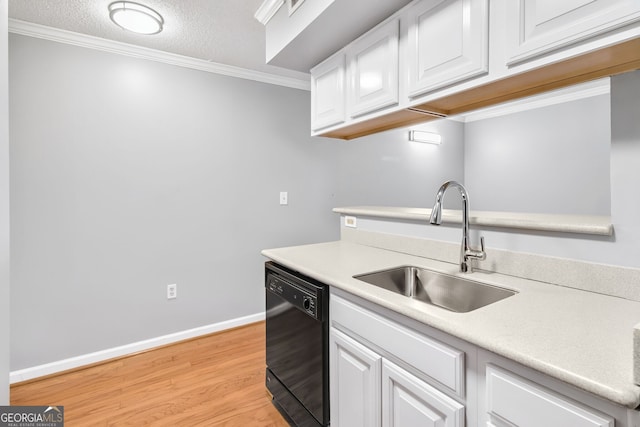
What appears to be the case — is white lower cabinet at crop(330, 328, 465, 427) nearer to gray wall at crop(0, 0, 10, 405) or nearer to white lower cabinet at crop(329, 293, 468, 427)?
white lower cabinet at crop(329, 293, 468, 427)

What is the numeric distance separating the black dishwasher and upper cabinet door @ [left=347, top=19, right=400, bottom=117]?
3.06 ft

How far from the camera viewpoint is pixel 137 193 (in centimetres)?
243

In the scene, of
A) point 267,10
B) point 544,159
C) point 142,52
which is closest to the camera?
point 267,10

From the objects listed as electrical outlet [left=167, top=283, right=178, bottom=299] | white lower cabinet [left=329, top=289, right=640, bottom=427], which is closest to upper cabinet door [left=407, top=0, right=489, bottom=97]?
white lower cabinet [left=329, top=289, right=640, bottom=427]

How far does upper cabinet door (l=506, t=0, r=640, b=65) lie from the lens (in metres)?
0.81

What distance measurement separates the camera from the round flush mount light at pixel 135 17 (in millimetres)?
1840

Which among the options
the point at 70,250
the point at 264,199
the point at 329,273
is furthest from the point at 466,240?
the point at 70,250

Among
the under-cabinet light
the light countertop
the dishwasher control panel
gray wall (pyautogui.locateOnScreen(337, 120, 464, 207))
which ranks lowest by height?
the dishwasher control panel

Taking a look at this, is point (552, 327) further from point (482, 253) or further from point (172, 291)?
point (172, 291)

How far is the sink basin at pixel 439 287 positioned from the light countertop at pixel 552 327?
0.15 feet

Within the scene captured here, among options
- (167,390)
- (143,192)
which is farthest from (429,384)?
(143,192)

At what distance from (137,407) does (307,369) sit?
1.14 metres

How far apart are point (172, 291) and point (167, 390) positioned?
0.81 metres

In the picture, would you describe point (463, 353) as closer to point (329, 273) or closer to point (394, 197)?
point (329, 273)
